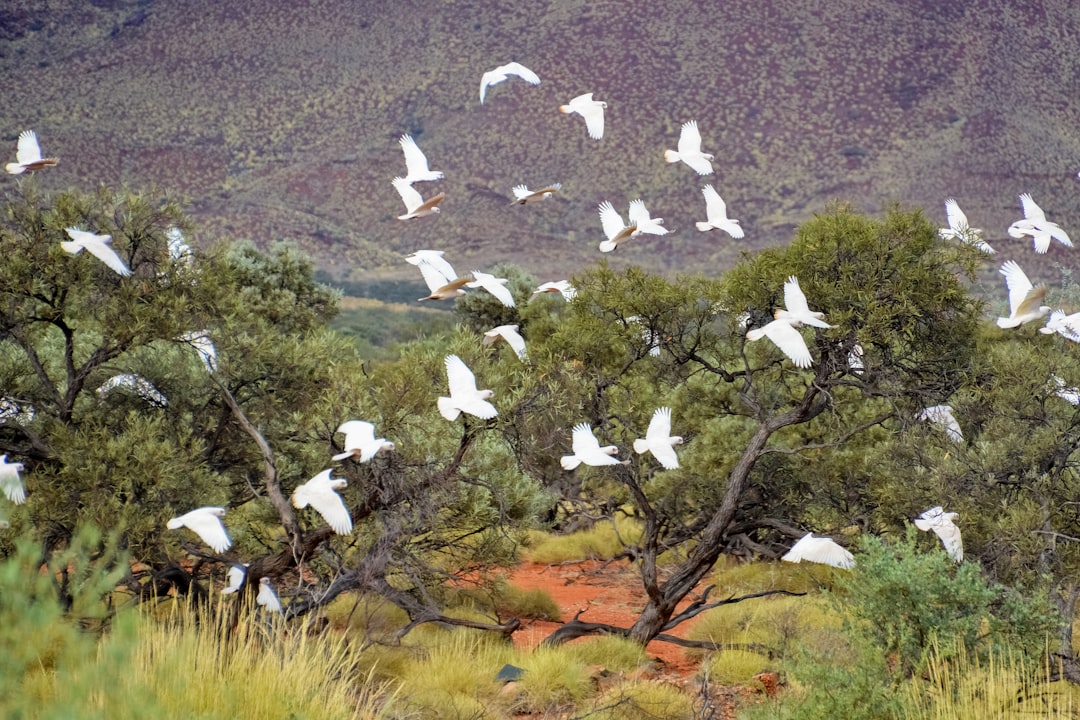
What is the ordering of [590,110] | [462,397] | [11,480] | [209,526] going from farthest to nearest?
1. [590,110]
2. [11,480]
3. [462,397]
4. [209,526]

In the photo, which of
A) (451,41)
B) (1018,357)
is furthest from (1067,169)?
(1018,357)

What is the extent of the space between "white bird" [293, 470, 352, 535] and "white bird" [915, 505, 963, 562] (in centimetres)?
434

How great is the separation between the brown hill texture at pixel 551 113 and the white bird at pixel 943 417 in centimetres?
4145

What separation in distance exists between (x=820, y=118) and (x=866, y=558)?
2178 inches

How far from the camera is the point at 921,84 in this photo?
6084cm

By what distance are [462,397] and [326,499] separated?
1157 mm

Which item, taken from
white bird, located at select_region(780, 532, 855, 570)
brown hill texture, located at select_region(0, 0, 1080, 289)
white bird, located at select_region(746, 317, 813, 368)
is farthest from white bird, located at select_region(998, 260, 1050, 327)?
brown hill texture, located at select_region(0, 0, 1080, 289)

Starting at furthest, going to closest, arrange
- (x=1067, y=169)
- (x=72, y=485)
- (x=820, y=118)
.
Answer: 1. (x=820, y=118)
2. (x=1067, y=169)
3. (x=72, y=485)

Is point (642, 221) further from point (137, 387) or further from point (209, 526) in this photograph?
point (209, 526)

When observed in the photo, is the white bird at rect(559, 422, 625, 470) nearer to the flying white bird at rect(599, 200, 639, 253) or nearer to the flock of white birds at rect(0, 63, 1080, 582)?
the flock of white birds at rect(0, 63, 1080, 582)

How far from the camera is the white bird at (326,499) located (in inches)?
299

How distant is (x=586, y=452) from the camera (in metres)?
9.00

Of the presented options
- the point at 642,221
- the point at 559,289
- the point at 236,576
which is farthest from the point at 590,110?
the point at 236,576

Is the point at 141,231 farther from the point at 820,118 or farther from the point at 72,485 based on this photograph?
the point at 820,118
